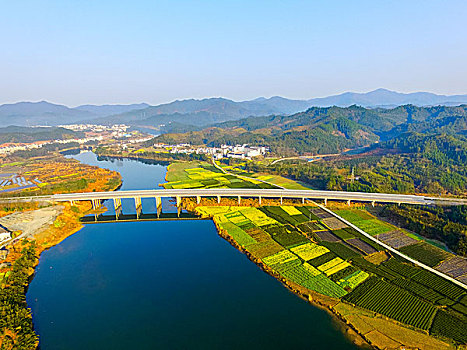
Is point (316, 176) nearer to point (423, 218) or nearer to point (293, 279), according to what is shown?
point (423, 218)

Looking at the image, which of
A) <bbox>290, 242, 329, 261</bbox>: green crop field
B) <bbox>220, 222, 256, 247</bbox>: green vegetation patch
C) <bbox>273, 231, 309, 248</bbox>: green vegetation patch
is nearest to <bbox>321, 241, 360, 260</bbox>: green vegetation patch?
<bbox>290, 242, 329, 261</bbox>: green crop field

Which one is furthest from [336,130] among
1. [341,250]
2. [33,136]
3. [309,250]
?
[33,136]

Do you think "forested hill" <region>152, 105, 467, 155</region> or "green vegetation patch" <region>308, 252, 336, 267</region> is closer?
"green vegetation patch" <region>308, 252, 336, 267</region>

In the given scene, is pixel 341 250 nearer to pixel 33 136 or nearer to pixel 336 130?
pixel 336 130

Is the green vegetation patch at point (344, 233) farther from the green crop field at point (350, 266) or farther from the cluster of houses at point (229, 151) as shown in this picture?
the cluster of houses at point (229, 151)

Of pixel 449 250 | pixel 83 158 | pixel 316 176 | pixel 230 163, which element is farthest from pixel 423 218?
pixel 83 158

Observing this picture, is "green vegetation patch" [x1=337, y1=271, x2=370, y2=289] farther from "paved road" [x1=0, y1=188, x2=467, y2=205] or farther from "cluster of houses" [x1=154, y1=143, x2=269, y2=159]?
"cluster of houses" [x1=154, y1=143, x2=269, y2=159]
